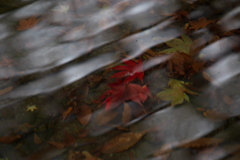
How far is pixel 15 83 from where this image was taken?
157cm

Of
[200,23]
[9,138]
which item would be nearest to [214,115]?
[200,23]

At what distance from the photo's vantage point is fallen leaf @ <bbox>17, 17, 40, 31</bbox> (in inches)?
76.6

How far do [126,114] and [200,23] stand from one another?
0.92 meters

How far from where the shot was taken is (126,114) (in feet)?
4.47

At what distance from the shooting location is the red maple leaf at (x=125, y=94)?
1402 mm

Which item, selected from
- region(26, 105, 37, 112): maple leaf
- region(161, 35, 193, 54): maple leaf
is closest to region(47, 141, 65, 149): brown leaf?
region(26, 105, 37, 112): maple leaf

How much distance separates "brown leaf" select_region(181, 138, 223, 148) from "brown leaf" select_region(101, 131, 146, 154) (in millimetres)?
231

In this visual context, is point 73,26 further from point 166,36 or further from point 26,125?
point 26,125

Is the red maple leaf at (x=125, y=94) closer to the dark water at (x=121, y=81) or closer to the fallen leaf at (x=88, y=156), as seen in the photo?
the dark water at (x=121, y=81)

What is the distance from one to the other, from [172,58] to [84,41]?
64 centimetres

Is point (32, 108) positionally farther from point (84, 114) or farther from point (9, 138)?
point (84, 114)

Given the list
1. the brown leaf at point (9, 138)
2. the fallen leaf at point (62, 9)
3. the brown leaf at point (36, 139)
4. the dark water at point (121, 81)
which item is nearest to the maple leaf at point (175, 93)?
the dark water at point (121, 81)

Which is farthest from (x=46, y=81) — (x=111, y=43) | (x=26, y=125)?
(x=111, y=43)

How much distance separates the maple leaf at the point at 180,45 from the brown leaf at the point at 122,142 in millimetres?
621
